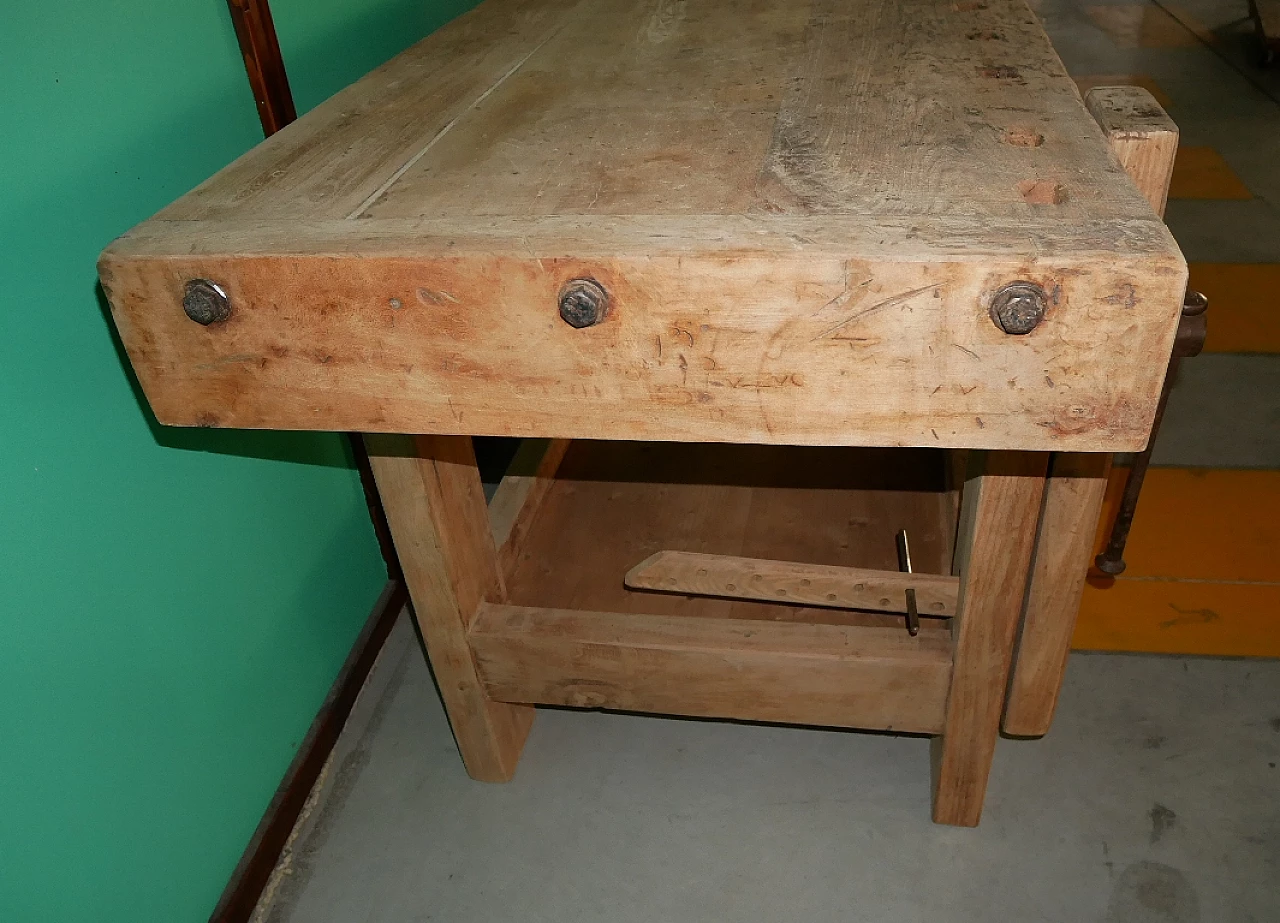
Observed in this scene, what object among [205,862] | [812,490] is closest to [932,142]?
[812,490]

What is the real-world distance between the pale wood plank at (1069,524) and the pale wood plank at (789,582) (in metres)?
0.11

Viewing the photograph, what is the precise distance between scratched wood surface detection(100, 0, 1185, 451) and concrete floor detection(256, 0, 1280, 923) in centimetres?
76

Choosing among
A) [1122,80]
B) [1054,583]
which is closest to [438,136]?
[1054,583]

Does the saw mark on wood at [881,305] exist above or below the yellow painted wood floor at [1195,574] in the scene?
above

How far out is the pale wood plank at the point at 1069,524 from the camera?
2.60 feet

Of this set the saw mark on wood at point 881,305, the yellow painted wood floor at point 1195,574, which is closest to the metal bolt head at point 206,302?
the saw mark on wood at point 881,305

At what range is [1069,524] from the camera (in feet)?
3.18

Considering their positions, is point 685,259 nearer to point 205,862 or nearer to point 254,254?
point 254,254

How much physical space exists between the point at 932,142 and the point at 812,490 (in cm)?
80

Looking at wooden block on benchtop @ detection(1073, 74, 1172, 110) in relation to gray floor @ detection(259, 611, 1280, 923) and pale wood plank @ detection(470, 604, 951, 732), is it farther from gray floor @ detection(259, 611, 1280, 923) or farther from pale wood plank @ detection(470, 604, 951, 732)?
pale wood plank @ detection(470, 604, 951, 732)

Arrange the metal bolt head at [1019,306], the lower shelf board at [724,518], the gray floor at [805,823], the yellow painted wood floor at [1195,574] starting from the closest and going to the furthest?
the metal bolt head at [1019,306] < the gray floor at [805,823] < the lower shelf board at [724,518] < the yellow painted wood floor at [1195,574]

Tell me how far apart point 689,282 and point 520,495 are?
85cm

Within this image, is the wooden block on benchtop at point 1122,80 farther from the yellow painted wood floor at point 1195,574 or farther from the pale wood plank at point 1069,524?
the pale wood plank at point 1069,524

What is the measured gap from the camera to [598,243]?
64cm
